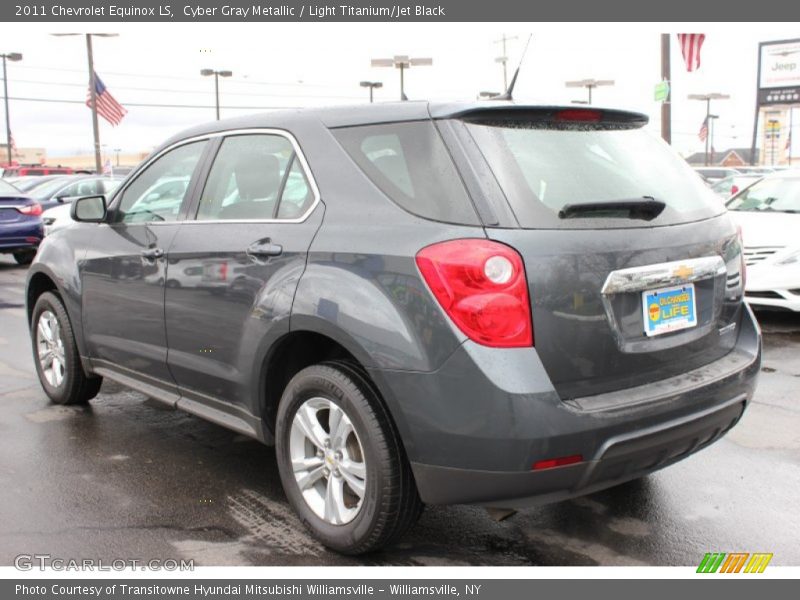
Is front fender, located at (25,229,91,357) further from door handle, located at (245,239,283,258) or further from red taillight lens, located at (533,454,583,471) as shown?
red taillight lens, located at (533,454,583,471)

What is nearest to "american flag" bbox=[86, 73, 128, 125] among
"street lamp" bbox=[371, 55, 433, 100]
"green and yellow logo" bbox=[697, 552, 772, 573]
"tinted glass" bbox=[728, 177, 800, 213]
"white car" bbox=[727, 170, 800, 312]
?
"street lamp" bbox=[371, 55, 433, 100]

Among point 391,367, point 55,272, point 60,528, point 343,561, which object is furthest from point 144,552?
point 55,272

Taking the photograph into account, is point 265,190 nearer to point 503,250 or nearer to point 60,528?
point 503,250

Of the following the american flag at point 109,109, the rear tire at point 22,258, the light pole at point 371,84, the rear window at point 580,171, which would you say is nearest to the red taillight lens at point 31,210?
the rear tire at point 22,258

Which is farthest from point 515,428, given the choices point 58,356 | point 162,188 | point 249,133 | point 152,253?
point 58,356

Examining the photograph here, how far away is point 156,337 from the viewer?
4121 millimetres

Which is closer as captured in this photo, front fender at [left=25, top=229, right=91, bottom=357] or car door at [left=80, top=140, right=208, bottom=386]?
car door at [left=80, top=140, right=208, bottom=386]

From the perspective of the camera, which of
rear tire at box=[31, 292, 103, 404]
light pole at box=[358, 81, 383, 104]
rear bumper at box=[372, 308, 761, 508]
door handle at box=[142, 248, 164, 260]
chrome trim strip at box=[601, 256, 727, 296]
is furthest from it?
light pole at box=[358, 81, 383, 104]

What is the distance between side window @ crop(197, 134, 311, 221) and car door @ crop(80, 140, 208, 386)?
198 millimetres

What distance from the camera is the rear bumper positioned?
8.80 ft

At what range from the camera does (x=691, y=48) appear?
17000mm

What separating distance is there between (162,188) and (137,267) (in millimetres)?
473

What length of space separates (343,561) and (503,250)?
4.58 ft

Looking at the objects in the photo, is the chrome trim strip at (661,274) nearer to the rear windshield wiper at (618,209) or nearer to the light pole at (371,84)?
the rear windshield wiper at (618,209)
